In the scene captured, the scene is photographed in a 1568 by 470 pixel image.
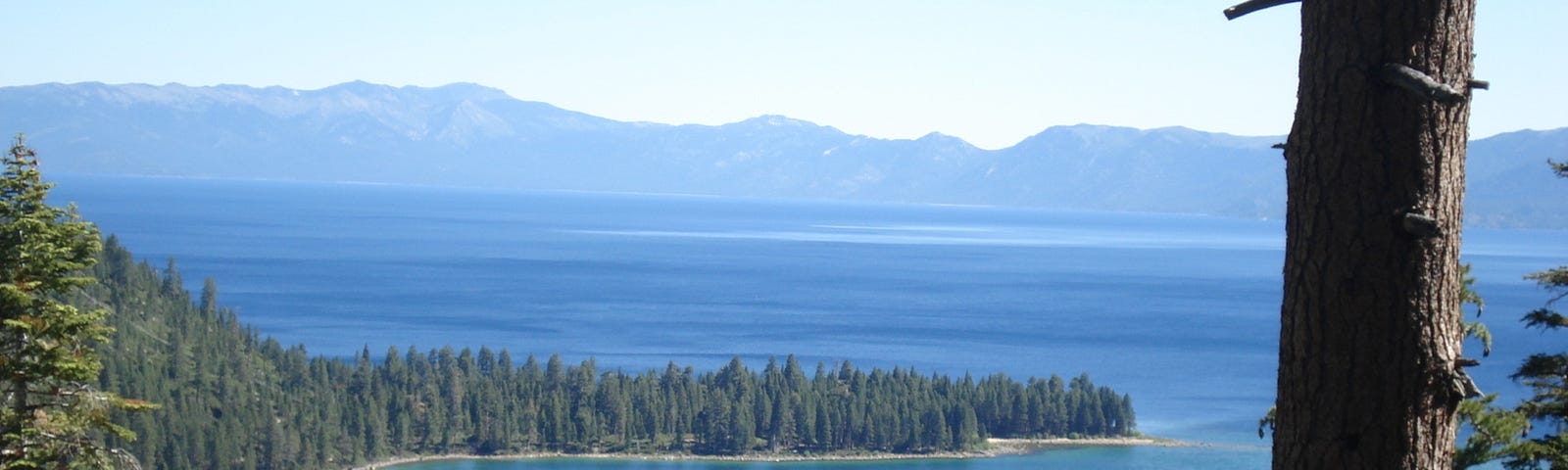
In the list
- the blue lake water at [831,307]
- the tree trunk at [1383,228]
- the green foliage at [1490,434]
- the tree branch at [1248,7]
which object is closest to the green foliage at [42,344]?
the tree branch at [1248,7]

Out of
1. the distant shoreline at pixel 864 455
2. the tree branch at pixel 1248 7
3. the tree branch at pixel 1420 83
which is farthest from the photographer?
the distant shoreline at pixel 864 455

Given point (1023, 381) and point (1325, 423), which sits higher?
point (1325, 423)

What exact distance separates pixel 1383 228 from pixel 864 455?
54361 millimetres

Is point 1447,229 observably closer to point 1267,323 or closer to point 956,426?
point 956,426

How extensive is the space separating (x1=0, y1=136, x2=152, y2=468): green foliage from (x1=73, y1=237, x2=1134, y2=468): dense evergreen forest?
4275cm

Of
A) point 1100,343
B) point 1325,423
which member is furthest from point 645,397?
point 1325,423

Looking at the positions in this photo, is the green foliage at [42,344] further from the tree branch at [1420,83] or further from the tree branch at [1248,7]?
the tree branch at [1420,83]

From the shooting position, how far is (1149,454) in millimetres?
56250

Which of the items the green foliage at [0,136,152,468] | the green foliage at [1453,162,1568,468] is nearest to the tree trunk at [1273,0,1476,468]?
the green foliage at [1453,162,1568,468]

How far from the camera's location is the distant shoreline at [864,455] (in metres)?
55.6

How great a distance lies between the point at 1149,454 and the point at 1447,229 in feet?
180

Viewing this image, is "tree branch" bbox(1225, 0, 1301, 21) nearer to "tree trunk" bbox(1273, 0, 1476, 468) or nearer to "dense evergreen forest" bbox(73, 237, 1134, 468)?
"tree trunk" bbox(1273, 0, 1476, 468)

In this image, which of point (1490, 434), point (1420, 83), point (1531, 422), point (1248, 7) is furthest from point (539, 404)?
point (1420, 83)

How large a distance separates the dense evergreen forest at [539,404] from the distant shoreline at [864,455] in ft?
1.80
